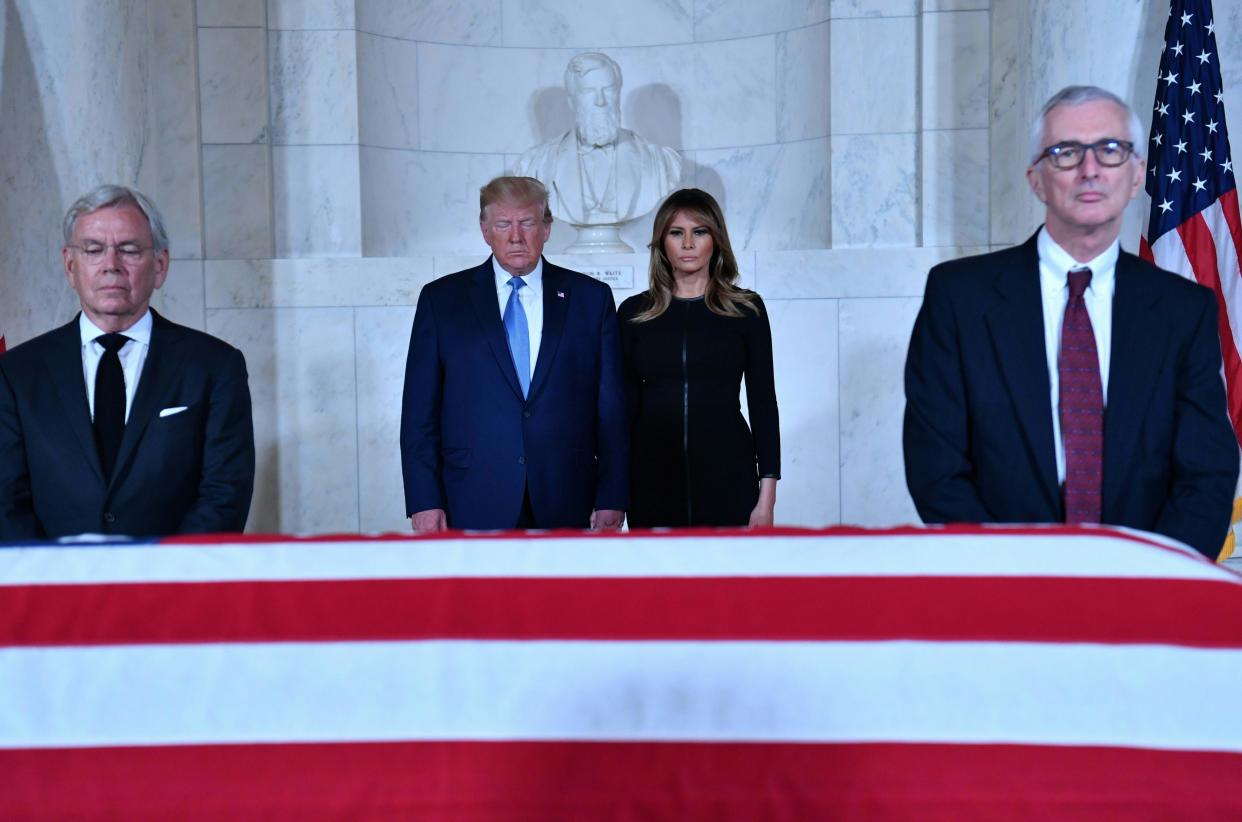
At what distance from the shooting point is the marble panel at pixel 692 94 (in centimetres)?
793

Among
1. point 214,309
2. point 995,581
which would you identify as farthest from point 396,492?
point 995,581

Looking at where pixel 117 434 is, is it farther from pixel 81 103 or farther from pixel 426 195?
pixel 426 195

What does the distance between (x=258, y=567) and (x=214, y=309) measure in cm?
565

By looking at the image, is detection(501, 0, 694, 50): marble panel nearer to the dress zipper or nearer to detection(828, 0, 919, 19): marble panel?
detection(828, 0, 919, 19): marble panel

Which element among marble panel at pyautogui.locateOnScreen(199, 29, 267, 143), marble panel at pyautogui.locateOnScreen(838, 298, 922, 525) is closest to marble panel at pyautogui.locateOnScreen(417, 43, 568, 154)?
marble panel at pyautogui.locateOnScreen(199, 29, 267, 143)

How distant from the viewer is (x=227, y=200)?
23.2ft

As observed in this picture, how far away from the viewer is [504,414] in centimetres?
359

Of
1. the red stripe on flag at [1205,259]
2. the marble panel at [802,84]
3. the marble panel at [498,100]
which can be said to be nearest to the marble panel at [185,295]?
the marble panel at [498,100]

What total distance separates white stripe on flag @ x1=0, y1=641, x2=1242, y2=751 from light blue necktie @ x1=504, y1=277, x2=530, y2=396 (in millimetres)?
2180

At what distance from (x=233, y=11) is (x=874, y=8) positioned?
3.50 meters

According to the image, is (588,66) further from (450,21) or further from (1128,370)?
(1128,370)

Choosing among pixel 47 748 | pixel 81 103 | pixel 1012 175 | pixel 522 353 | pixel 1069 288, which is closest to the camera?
pixel 47 748

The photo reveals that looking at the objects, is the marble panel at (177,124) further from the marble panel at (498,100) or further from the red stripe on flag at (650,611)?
the red stripe on flag at (650,611)

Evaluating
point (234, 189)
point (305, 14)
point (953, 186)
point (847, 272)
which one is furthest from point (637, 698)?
point (305, 14)
